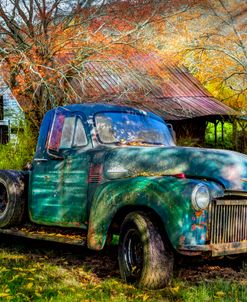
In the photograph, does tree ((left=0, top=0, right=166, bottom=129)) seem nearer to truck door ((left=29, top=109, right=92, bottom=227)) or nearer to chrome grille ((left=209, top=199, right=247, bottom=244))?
truck door ((left=29, top=109, right=92, bottom=227))

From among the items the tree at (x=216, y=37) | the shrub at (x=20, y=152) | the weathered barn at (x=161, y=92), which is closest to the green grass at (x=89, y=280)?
the shrub at (x=20, y=152)

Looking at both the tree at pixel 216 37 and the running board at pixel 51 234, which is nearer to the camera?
the running board at pixel 51 234

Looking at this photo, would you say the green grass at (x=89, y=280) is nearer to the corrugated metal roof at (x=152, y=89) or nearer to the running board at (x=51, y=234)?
the running board at (x=51, y=234)

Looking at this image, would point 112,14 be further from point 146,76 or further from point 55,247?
point 55,247

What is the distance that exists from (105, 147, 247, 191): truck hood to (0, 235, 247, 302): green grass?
1.05 metres

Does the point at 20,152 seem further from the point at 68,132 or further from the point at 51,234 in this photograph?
the point at 51,234

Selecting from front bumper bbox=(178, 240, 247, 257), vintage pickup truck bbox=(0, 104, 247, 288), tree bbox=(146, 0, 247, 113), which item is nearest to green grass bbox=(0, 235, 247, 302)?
vintage pickup truck bbox=(0, 104, 247, 288)

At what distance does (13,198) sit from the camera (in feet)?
22.0

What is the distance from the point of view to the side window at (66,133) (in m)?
6.17

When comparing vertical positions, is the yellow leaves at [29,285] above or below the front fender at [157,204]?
below

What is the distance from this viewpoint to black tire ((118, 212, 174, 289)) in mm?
4734

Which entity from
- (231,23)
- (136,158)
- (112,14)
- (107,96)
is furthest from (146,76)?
(136,158)

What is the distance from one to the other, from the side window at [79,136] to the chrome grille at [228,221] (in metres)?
1.98

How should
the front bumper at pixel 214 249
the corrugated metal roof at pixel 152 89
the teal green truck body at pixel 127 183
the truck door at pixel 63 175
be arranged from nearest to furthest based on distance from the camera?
the front bumper at pixel 214 249 → the teal green truck body at pixel 127 183 → the truck door at pixel 63 175 → the corrugated metal roof at pixel 152 89
